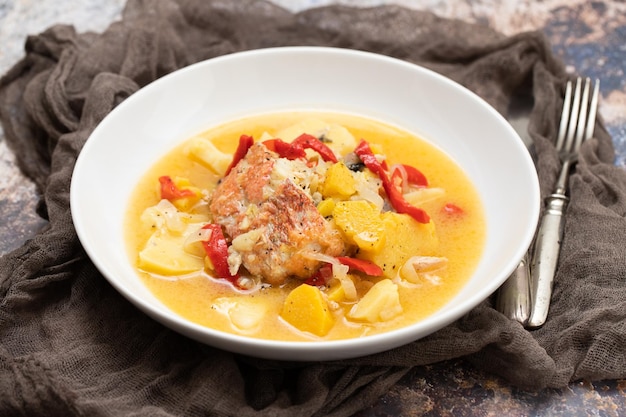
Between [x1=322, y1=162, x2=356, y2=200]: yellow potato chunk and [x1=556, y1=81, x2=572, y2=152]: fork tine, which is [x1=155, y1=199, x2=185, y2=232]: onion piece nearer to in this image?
[x1=322, y1=162, x2=356, y2=200]: yellow potato chunk

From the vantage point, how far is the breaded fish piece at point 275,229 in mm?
3275

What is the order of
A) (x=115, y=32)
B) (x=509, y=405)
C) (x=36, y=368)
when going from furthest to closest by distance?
1. (x=115, y=32)
2. (x=509, y=405)
3. (x=36, y=368)

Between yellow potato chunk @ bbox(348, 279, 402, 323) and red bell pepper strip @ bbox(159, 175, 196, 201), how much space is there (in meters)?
1.07

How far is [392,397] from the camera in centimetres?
309

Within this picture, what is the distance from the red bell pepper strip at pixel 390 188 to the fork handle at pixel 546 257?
56 cm

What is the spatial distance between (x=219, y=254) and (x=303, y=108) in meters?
1.51

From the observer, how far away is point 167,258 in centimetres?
344

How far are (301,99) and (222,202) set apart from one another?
130 centimetres

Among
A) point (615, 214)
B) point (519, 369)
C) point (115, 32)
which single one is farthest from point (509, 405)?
point (115, 32)

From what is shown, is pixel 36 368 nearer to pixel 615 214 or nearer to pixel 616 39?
pixel 615 214

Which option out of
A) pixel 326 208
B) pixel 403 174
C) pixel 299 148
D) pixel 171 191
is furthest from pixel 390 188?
pixel 171 191

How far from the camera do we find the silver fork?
346 cm

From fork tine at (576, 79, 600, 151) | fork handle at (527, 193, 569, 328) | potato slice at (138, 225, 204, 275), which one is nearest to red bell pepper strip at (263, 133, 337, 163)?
potato slice at (138, 225, 204, 275)

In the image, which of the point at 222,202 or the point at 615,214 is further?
the point at 615,214
